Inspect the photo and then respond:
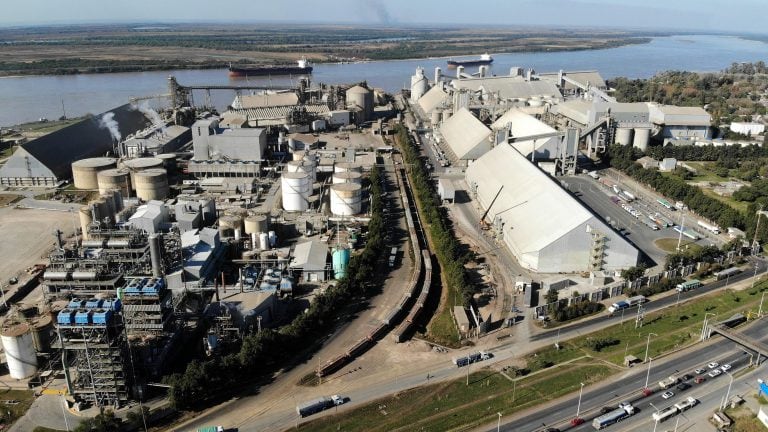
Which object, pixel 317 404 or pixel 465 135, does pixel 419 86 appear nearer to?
pixel 465 135

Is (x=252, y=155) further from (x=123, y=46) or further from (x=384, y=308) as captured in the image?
(x=123, y=46)

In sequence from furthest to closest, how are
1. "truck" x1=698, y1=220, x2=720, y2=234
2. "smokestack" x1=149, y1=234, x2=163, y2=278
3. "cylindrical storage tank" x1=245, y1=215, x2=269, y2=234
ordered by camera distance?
"truck" x1=698, y1=220, x2=720, y2=234 → "cylindrical storage tank" x1=245, y1=215, x2=269, y2=234 → "smokestack" x1=149, y1=234, x2=163, y2=278

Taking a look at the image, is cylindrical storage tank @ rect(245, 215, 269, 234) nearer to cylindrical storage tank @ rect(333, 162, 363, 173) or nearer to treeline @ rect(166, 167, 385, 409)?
treeline @ rect(166, 167, 385, 409)

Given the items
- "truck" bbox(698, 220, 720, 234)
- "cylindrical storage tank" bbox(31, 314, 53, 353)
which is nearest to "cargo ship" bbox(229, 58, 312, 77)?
"truck" bbox(698, 220, 720, 234)

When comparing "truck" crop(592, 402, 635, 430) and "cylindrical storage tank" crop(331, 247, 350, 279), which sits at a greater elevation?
"cylindrical storage tank" crop(331, 247, 350, 279)

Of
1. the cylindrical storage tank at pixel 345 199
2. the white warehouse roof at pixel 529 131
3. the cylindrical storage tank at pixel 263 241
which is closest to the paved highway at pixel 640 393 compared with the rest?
the cylindrical storage tank at pixel 263 241

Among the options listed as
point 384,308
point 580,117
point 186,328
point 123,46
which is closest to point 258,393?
point 186,328
